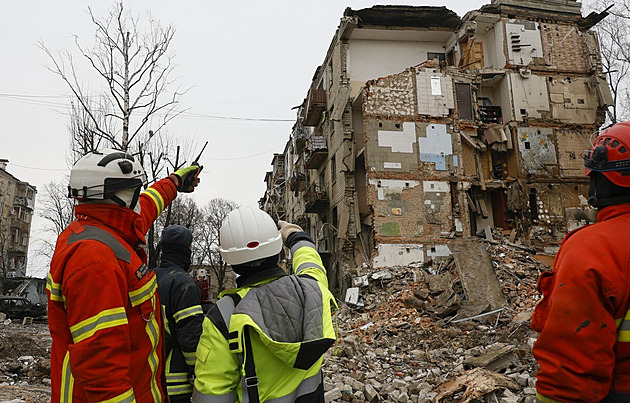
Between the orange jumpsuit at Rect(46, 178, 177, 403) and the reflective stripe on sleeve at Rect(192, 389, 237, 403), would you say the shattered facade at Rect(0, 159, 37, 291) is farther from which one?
the reflective stripe on sleeve at Rect(192, 389, 237, 403)

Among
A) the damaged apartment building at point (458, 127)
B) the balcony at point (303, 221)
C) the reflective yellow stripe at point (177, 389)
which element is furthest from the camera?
the balcony at point (303, 221)

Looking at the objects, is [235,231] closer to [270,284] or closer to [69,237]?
[270,284]

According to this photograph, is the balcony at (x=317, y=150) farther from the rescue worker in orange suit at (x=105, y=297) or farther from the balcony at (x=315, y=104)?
the rescue worker in orange suit at (x=105, y=297)

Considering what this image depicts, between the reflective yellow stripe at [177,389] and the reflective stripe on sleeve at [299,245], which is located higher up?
the reflective stripe on sleeve at [299,245]

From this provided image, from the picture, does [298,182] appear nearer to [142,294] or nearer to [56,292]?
[142,294]

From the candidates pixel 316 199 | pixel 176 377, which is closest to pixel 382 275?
pixel 316 199

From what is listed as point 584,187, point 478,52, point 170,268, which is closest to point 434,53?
point 478,52

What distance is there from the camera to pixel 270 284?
216cm

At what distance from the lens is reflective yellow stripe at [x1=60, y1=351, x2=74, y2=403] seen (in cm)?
199

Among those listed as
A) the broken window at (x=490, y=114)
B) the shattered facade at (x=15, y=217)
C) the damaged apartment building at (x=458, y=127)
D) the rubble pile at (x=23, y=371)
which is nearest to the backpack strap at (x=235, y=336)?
the rubble pile at (x=23, y=371)

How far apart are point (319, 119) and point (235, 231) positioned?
27.0m

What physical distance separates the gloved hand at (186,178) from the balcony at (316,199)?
2151 cm

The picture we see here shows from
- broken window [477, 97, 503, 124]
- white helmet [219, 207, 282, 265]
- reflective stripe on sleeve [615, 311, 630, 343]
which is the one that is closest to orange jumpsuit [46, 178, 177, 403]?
white helmet [219, 207, 282, 265]

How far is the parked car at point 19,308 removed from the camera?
2175cm
